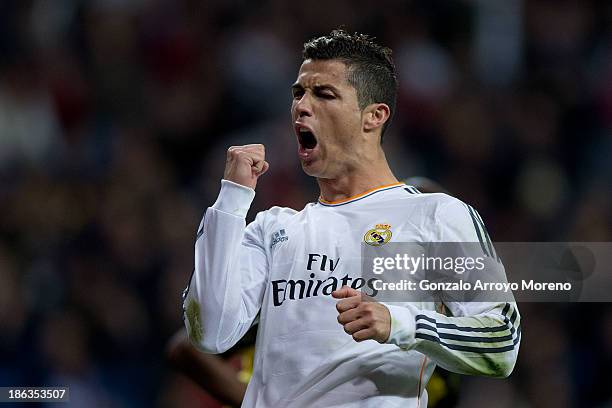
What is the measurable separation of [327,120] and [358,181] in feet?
0.81

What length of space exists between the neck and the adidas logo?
0.23m

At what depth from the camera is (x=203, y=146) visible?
7.79m

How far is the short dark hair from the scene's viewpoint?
12.0 feet

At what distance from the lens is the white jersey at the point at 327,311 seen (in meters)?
3.09

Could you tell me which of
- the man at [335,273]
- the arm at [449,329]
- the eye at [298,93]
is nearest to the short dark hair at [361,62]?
the man at [335,273]

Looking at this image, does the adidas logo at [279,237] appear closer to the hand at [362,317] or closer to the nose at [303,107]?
the nose at [303,107]

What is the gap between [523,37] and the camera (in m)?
7.75

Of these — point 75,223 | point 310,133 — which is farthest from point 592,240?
point 75,223

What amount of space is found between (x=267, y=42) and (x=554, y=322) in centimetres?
332

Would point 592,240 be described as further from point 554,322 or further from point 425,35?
point 425,35

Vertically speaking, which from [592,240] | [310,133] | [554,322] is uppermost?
[310,133]

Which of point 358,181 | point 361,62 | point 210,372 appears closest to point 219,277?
point 358,181

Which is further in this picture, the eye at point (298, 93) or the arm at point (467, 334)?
the eye at point (298, 93)

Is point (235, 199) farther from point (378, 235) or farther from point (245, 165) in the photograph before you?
point (378, 235)
